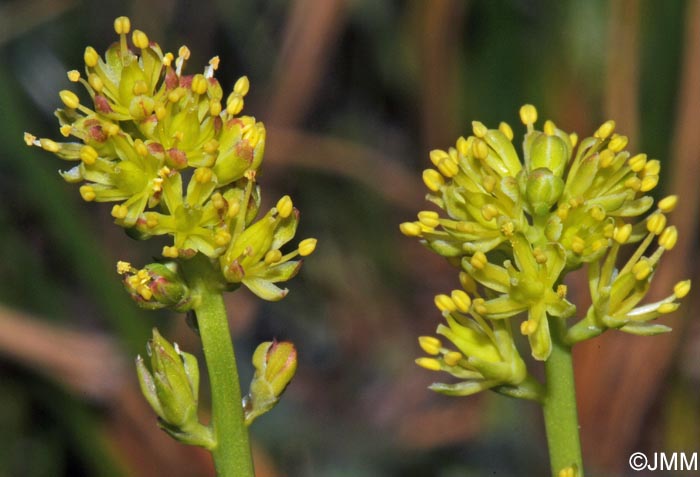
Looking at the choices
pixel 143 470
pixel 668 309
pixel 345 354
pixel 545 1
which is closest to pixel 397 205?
pixel 345 354

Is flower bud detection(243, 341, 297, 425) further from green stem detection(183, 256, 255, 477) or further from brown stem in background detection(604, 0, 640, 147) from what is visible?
A: brown stem in background detection(604, 0, 640, 147)

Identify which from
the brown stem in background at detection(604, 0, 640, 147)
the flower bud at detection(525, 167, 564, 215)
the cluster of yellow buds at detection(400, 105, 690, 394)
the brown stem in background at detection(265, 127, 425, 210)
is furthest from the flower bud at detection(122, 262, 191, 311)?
the brown stem in background at detection(265, 127, 425, 210)

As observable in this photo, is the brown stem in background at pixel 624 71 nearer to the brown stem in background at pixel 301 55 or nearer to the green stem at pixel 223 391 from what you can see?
the brown stem in background at pixel 301 55

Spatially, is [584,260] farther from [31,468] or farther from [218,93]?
[31,468]

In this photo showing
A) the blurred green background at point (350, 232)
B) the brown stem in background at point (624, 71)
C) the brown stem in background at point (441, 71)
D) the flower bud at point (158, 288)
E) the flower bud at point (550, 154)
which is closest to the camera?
the flower bud at point (158, 288)

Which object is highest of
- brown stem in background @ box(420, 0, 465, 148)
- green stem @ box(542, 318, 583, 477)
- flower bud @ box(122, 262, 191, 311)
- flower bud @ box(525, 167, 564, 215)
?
brown stem in background @ box(420, 0, 465, 148)

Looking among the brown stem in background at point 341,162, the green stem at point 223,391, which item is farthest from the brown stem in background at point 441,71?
the green stem at point 223,391
